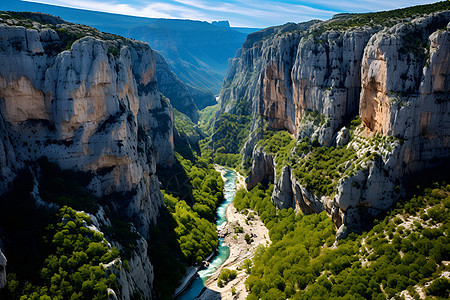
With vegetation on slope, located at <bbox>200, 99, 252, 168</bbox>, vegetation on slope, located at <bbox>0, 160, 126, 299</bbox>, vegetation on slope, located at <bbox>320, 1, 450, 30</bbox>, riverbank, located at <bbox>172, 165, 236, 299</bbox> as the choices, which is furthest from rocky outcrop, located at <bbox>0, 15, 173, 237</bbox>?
vegetation on slope, located at <bbox>200, 99, 252, 168</bbox>

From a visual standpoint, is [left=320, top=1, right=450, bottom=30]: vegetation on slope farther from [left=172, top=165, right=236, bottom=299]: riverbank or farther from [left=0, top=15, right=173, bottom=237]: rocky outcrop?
[left=172, top=165, right=236, bottom=299]: riverbank

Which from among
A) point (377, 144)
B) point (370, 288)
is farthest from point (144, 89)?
point (370, 288)

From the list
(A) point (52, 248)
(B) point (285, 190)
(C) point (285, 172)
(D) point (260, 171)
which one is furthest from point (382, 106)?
(A) point (52, 248)

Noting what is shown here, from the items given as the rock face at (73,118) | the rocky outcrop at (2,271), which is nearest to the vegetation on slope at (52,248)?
the rocky outcrop at (2,271)

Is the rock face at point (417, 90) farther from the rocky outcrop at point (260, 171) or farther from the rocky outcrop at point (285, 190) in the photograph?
the rocky outcrop at point (260, 171)

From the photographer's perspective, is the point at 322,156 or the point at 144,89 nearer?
the point at 322,156

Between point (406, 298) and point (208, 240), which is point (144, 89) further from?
point (406, 298)
